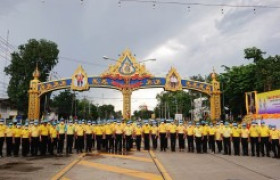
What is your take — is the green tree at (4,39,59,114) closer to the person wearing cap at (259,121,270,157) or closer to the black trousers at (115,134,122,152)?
the black trousers at (115,134,122,152)

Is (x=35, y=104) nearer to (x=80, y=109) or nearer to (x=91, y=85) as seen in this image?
(x=91, y=85)

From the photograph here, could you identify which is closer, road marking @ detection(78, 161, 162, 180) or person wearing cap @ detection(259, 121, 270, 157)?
road marking @ detection(78, 161, 162, 180)

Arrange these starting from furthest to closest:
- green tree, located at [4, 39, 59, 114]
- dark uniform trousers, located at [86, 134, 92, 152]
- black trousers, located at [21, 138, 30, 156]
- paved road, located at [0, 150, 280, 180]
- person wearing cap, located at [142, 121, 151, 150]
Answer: green tree, located at [4, 39, 59, 114], person wearing cap, located at [142, 121, 151, 150], dark uniform trousers, located at [86, 134, 92, 152], black trousers, located at [21, 138, 30, 156], paved road, located at [0, 150, 280, 180]

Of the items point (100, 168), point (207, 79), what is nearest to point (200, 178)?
point (100, 168)

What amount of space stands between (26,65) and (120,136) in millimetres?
28473

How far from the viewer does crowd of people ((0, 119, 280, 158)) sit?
13.9m

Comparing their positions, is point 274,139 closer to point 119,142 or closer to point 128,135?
point 128,135

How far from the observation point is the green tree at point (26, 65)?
3888 cm

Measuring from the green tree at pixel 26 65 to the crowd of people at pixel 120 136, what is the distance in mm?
25748

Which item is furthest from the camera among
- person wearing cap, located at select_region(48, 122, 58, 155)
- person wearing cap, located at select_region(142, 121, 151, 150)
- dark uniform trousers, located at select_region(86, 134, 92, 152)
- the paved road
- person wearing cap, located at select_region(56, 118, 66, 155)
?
person wearing cap, located at select_region(142, 121, 151, 150)

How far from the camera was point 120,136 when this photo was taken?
1518 cm

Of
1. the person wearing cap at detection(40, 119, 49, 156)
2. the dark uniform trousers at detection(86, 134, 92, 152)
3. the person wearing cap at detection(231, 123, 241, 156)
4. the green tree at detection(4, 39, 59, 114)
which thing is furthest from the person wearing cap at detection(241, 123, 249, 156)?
the green tree at detection(4, 39, 59, 114)

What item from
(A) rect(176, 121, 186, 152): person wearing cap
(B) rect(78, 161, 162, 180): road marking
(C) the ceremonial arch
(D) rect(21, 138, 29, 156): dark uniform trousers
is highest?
(C) the ceremonial arch

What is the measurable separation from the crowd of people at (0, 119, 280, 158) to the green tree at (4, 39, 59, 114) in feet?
84.5
